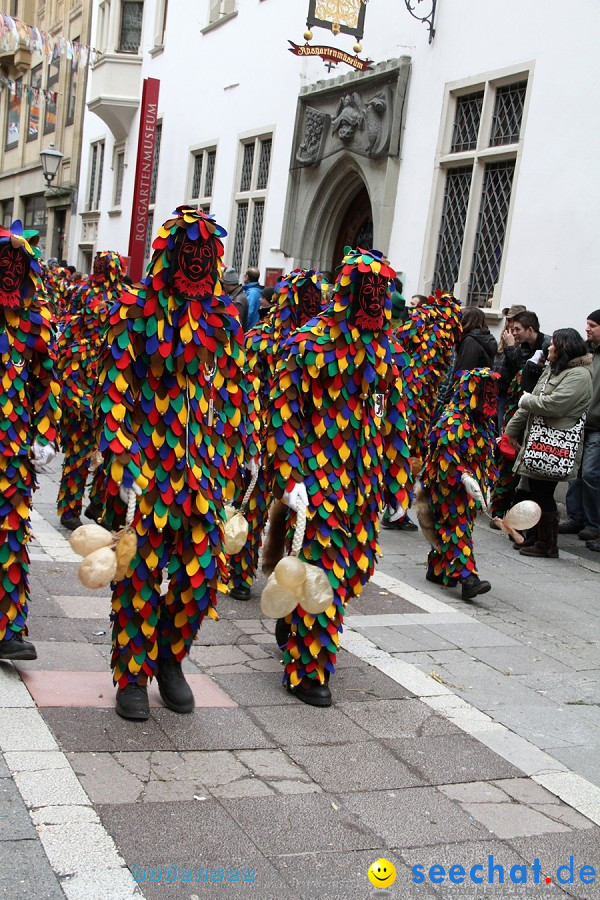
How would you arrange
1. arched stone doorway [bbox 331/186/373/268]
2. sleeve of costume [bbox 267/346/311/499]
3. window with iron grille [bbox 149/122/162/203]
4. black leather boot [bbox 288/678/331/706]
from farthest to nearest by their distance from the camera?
window with iron grille [bbox 149/122/162/203]
arched stone doorway [bbox 331/186/373/268]
black leather boot [bbox 288/678/331/706]
sleeve of costume [bbox 267/346/311/499]

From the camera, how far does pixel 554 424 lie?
26.8ft

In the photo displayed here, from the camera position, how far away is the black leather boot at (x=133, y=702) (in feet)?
13.7

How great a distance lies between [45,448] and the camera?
4703 mm

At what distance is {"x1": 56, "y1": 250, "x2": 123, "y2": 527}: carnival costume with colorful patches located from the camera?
25.5 feet

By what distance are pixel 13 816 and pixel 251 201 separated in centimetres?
1566

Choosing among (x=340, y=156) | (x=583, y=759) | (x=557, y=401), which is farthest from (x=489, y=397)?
(x=340, y=156)

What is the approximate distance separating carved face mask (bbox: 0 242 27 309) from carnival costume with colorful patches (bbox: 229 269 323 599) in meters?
1.99

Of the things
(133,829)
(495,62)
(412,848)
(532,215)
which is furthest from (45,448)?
(495,62)

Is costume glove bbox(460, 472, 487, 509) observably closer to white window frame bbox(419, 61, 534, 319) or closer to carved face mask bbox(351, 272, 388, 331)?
carved face mask bbox(351, 272, 388, 331)

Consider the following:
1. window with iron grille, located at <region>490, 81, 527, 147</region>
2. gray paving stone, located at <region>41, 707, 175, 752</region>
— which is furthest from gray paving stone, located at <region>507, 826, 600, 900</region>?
window with iron grille, located at <region>490, 81, 527, 147</region>

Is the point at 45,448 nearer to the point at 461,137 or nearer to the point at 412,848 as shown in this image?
the point at 412,848

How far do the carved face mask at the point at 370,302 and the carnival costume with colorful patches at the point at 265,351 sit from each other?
1592 millimetres

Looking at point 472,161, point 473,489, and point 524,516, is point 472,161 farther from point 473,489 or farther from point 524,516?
point 524,516

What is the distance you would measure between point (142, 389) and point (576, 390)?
472 centimetres
